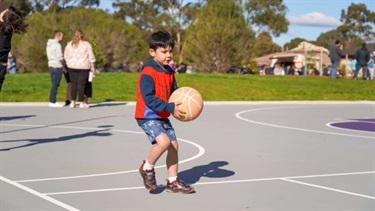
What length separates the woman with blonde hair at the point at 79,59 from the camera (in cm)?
1652

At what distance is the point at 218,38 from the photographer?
145 feet

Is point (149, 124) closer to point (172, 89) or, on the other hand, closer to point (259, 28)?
point (172, 89)

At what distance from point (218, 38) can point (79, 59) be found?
2830cm

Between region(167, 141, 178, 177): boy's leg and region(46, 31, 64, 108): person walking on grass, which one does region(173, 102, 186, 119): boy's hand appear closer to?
region(167, 141, 178, 177): boy's leg

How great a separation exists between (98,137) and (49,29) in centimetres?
4095

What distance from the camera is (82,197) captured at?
6.08m

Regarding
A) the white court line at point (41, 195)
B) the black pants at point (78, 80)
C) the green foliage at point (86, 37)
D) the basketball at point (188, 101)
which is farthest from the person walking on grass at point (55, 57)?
the green foliage at point (86, 37)

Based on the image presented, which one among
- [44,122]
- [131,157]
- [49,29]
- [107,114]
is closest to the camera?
[131,157]

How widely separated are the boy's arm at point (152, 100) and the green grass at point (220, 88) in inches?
575

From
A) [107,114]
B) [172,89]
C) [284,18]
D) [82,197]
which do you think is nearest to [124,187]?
[82,197]

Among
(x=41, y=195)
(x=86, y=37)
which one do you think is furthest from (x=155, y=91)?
(x=86, y=37)

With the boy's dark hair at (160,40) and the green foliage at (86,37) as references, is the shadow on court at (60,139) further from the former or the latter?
the green foliage at (86,37)

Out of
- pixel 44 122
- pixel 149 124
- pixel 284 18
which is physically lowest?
pixel 44 122

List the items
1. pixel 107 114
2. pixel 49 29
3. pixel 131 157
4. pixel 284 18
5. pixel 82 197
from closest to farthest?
pixel 82 197 → pixel 131 157 → pixel 107 114 → pixel 49 29 → pixel 284 18
